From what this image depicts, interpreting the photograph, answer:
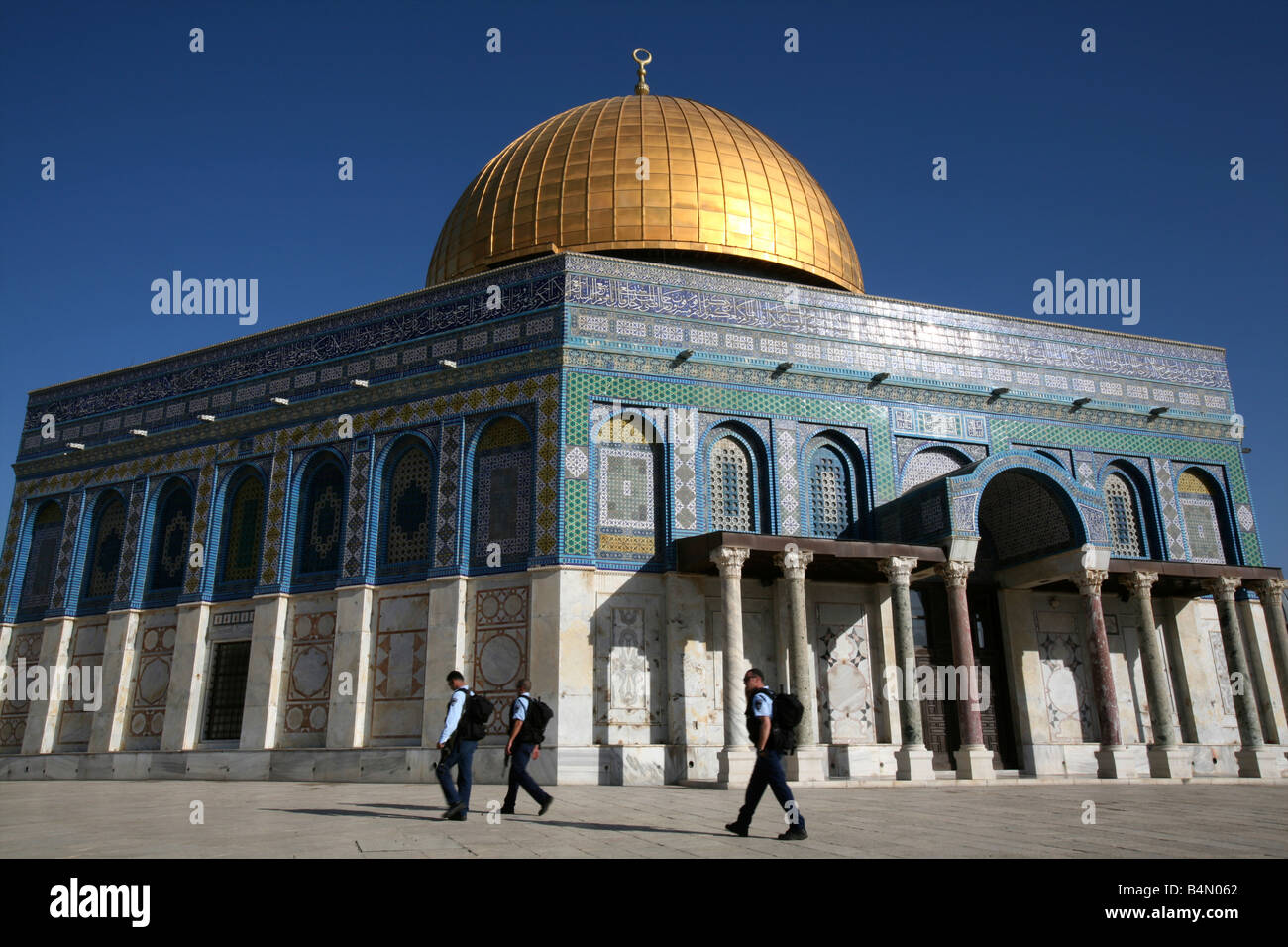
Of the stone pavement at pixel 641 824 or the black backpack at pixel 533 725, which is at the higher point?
the black backpack at pixel 533 725

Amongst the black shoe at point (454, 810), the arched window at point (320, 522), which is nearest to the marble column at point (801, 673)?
the black shoe at point (454, 810)

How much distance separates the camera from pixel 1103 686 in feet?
59.2

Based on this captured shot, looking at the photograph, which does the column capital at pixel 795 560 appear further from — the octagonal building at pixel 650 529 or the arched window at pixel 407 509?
the arched window at pixel 407 509

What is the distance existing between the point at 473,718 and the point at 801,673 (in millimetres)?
7920

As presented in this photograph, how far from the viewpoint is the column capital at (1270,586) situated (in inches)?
788

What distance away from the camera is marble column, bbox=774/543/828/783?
15734 mm

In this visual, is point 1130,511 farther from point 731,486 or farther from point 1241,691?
point 731,486

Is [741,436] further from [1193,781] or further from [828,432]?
[1193,781]

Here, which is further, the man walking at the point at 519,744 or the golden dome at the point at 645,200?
the golden dome at the point at 645,200

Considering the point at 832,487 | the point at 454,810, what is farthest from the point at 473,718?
the point at 832,487

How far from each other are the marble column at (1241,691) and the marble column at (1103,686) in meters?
2.68

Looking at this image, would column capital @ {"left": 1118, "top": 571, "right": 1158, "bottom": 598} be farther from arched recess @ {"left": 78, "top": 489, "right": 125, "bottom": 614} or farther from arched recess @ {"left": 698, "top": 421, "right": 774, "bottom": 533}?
arched recess @ {"left": 78, "top": 489, "right": 125, "bottom": 614}

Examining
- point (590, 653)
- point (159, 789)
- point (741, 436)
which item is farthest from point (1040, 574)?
point (159, 789)

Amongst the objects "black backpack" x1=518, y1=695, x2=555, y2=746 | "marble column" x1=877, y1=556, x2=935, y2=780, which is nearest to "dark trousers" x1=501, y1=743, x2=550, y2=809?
"black backpack" x1=518, y1=695, x2=555, y2=746
